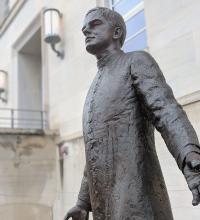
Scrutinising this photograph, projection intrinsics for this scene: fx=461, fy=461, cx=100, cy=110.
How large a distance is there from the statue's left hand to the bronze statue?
0.55 ft

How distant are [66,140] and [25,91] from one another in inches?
205

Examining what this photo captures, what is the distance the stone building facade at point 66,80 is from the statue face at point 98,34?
346cm

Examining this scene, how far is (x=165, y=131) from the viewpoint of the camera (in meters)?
2.17

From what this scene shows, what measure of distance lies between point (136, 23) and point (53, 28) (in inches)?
115

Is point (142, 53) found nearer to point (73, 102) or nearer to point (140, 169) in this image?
point (140, 169)

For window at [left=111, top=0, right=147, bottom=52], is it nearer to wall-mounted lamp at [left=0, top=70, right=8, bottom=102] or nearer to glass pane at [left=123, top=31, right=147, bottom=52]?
glass pane at [left=123, top=31, right=147, bottom=52]

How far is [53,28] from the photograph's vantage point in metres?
10.7

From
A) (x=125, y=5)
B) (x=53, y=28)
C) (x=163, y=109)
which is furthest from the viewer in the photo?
(x=53, y=28)

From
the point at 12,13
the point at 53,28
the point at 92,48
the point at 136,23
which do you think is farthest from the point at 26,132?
the point at 92,48

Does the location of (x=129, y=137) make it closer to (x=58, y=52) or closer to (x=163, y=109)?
(x=163, y=109)

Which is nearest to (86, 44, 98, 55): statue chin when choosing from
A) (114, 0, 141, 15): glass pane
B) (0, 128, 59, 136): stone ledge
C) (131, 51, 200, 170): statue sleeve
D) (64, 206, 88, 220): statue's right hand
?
(131, 51, 200, 170): statue sleeve

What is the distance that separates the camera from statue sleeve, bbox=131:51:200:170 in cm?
204

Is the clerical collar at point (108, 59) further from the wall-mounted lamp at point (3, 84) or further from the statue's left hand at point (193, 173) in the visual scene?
the wall-mounted lamp at point (3, 84)

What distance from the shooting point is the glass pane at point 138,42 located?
8058mm
